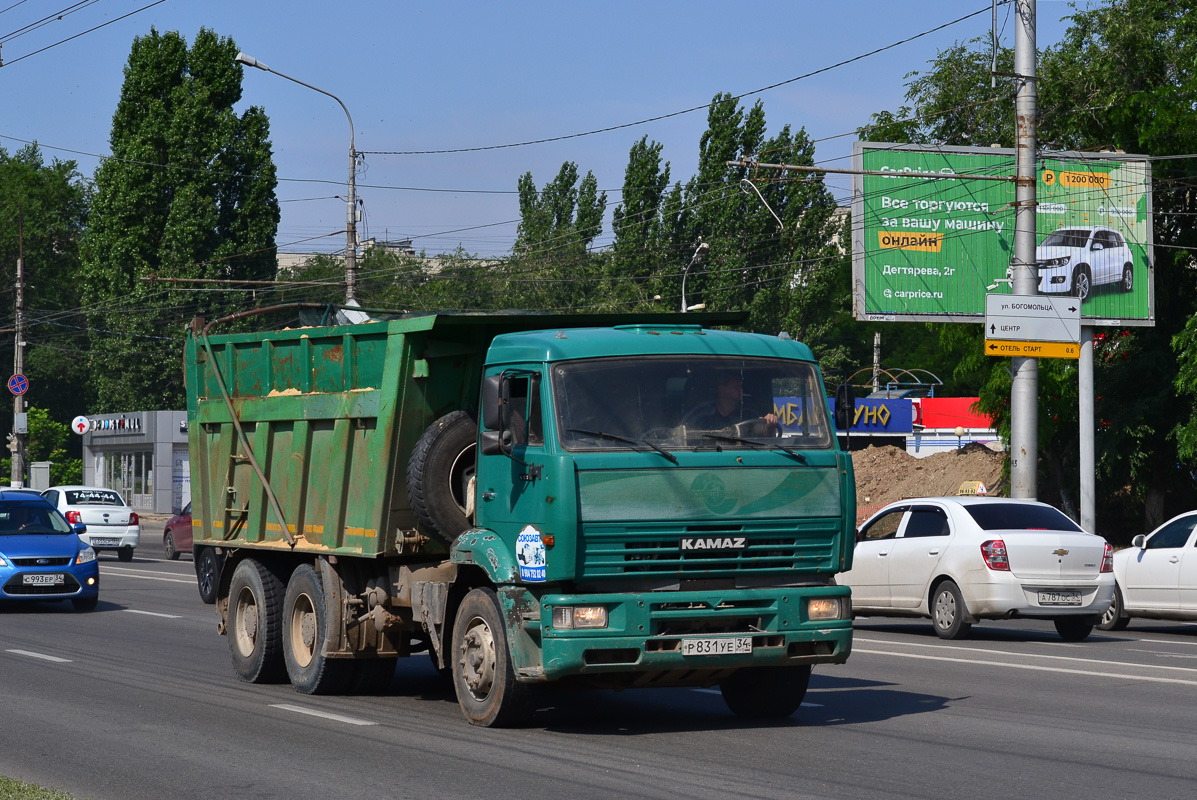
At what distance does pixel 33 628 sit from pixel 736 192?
44.8 meters

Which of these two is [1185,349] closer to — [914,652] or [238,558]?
[914,652]

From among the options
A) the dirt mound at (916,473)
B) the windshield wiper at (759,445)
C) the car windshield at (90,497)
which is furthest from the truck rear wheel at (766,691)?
the dirt mound at (916,473)

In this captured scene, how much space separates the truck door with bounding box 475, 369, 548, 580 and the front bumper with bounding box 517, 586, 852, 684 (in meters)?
0.42

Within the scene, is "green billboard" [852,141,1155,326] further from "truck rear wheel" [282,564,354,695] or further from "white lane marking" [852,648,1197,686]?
"truck rear wheel" [282,564,354,695]

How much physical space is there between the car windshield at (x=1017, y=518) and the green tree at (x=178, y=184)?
4951cm

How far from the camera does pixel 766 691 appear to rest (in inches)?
392

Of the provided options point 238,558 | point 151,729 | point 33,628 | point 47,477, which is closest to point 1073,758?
point 151,729

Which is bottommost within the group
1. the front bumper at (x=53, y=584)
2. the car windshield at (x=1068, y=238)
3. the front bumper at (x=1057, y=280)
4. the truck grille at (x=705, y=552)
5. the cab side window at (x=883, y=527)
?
the front bumper at (x=53, y=584)

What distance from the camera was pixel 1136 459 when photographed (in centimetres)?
3275

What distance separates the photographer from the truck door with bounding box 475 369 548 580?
8.82m

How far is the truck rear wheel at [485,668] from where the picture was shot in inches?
358

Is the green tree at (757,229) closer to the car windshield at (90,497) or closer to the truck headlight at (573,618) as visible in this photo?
the car windshield at (90,497)

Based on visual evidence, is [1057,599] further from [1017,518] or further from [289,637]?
[289,637]

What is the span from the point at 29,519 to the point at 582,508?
48.6 feet
